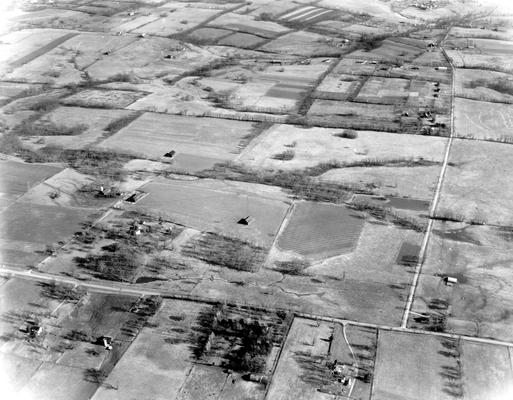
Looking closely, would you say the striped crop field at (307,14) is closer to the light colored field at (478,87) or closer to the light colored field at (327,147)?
the light colored field at (478,87)

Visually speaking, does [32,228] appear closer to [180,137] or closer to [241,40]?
[180,137]

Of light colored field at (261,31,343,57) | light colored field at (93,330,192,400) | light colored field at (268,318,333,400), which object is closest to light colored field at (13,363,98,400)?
light colored field at (93,330,192,400)

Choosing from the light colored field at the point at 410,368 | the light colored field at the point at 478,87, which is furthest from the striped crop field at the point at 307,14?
the light colored field at the point at 410,368

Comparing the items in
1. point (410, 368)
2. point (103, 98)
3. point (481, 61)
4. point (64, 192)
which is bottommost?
point (481, 61)

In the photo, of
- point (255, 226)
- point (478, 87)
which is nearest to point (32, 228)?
point (255, 226)

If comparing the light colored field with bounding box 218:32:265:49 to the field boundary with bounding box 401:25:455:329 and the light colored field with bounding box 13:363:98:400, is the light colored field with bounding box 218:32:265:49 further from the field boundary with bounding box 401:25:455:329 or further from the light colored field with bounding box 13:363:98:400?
the light colored field with bounding box 13:363:98:400
